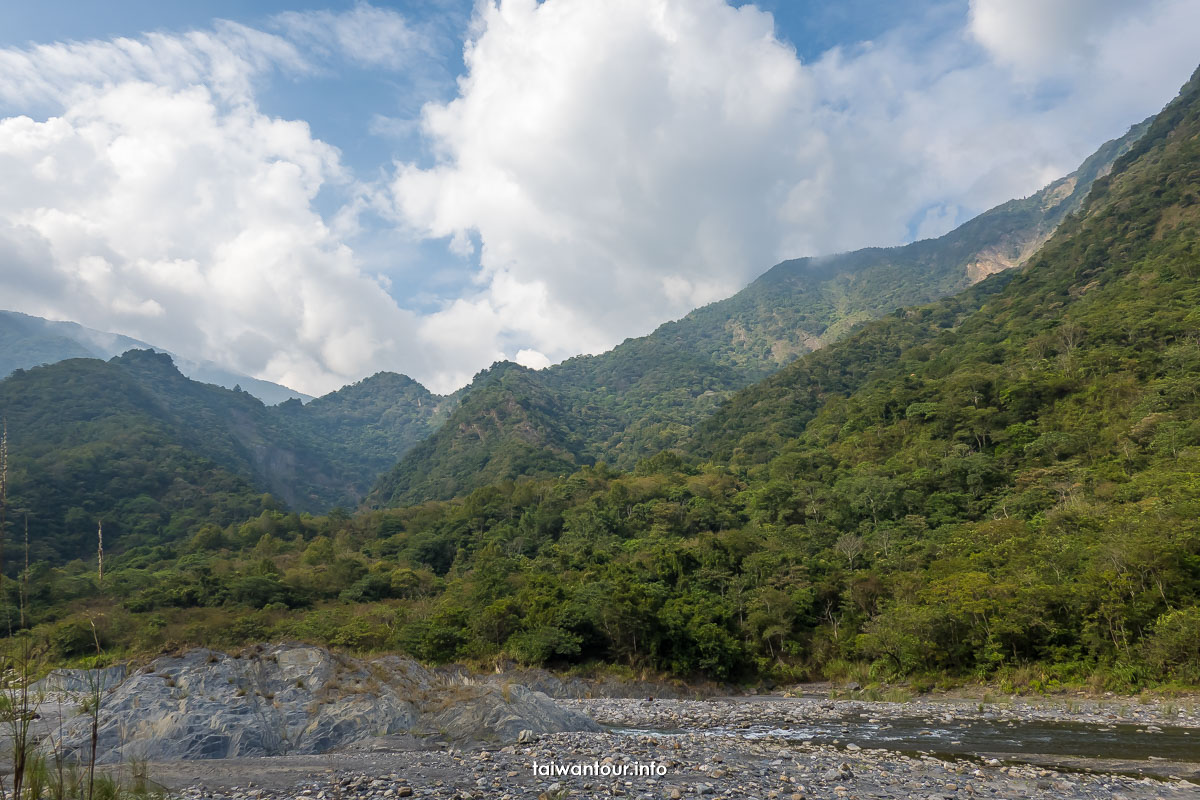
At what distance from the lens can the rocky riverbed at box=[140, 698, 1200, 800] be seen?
10.3 m

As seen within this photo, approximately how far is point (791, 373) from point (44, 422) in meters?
144

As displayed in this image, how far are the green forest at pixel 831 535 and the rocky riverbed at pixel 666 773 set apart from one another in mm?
5133

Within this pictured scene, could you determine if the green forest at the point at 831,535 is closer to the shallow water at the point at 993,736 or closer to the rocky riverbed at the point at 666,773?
the rocky riverbed at the point at 666,773

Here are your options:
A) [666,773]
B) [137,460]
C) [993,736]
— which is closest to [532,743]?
[666,773]

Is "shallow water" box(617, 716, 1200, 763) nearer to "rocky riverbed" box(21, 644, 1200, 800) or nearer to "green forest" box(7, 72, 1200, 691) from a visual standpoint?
"rocky riverbed" box(21, 644, 1200, 800)

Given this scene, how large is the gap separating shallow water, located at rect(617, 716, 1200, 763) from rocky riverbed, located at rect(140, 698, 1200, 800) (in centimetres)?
51

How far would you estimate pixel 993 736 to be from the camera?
650 inches

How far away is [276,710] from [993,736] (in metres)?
19.4

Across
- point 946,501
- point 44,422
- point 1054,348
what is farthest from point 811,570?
point 44,422

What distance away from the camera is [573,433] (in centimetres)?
15425

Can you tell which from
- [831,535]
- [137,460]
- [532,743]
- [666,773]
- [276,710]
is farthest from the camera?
[137,460]

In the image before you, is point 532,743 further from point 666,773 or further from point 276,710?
point 276,710

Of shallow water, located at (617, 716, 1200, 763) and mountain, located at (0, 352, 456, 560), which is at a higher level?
mountain, located at (0, 352, 456, 560)

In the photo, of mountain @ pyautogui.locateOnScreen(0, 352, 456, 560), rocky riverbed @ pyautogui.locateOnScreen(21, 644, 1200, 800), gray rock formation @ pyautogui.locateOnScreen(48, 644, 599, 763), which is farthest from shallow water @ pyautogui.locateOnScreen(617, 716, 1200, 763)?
mountain @ pyautogui.locateOnScreen(0, 352, 456, 560)
